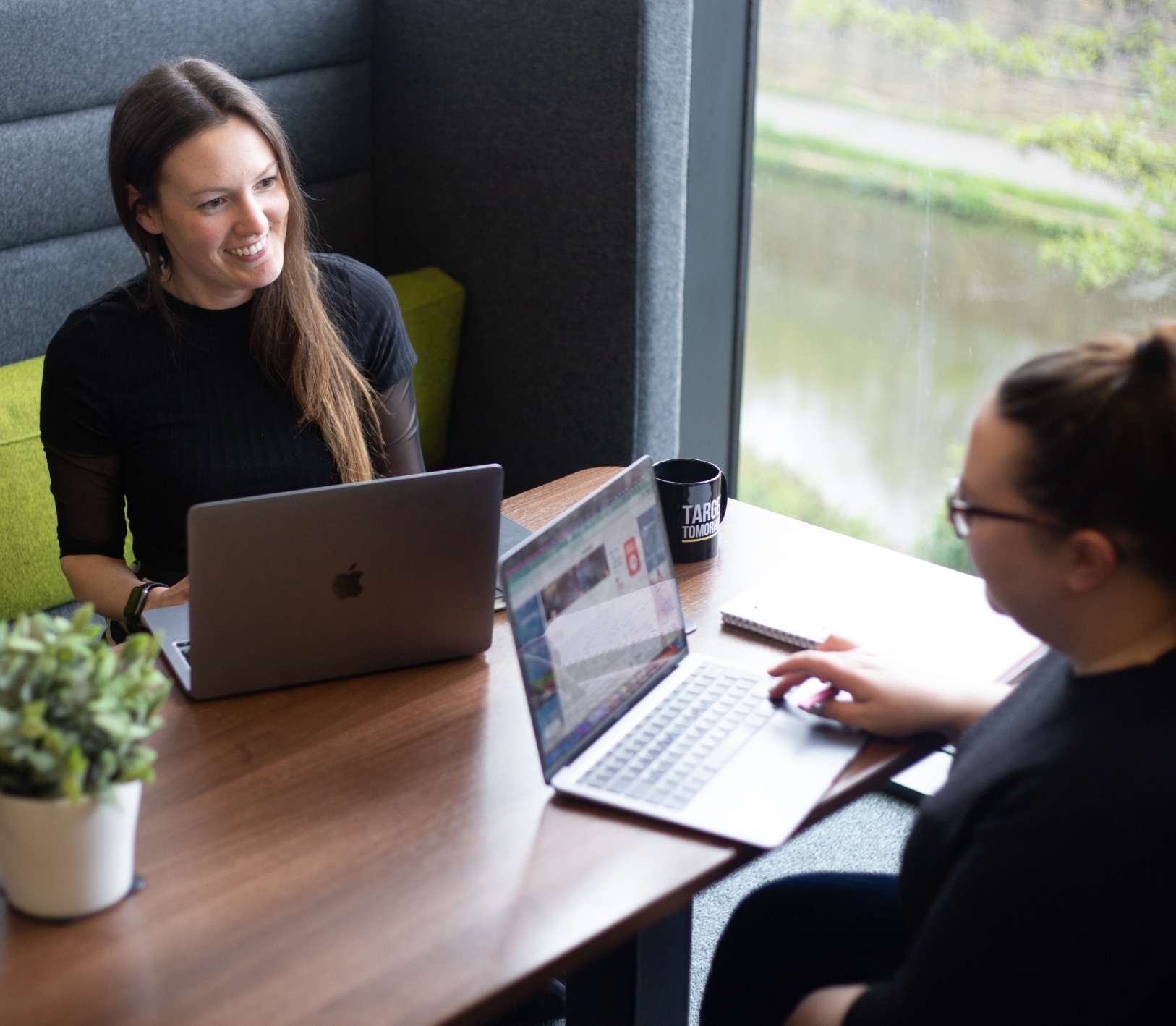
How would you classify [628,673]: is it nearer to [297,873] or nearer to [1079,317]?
[297,873]

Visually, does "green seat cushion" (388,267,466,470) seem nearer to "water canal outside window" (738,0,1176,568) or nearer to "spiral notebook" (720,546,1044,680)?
"water canal outside window" (738,0,1176,568)

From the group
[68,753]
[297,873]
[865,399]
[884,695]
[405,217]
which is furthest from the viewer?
[405,217]

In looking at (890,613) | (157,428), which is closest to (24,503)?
(157,428)

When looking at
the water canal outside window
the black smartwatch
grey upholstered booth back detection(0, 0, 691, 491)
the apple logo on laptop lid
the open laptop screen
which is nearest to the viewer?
the open laptop screen

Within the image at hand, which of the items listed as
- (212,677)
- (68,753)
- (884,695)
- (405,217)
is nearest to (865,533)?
(405,217)

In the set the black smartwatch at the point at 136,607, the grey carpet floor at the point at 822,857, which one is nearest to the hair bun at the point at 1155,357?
the black smartwatch at the point at 136,607

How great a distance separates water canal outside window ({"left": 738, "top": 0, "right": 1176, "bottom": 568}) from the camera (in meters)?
2.01

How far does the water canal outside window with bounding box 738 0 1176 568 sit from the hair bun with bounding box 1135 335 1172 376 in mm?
1190

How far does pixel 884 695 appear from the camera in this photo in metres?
1.16

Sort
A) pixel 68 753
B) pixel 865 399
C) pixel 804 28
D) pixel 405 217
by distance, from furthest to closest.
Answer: pixel 405 217 → pixel 865 399 → pixel 804 28 → pixel 68 753

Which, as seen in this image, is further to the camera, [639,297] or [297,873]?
[639,297]

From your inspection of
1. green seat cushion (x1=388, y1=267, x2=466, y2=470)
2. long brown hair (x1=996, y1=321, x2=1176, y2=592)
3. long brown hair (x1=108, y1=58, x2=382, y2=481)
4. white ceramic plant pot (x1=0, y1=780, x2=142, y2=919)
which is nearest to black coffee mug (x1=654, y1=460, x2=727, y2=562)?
long brown hair (x1=108, y1=58, x2=382, y2=481)

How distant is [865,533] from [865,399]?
28 centimetres

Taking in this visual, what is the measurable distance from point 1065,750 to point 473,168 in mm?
1832
